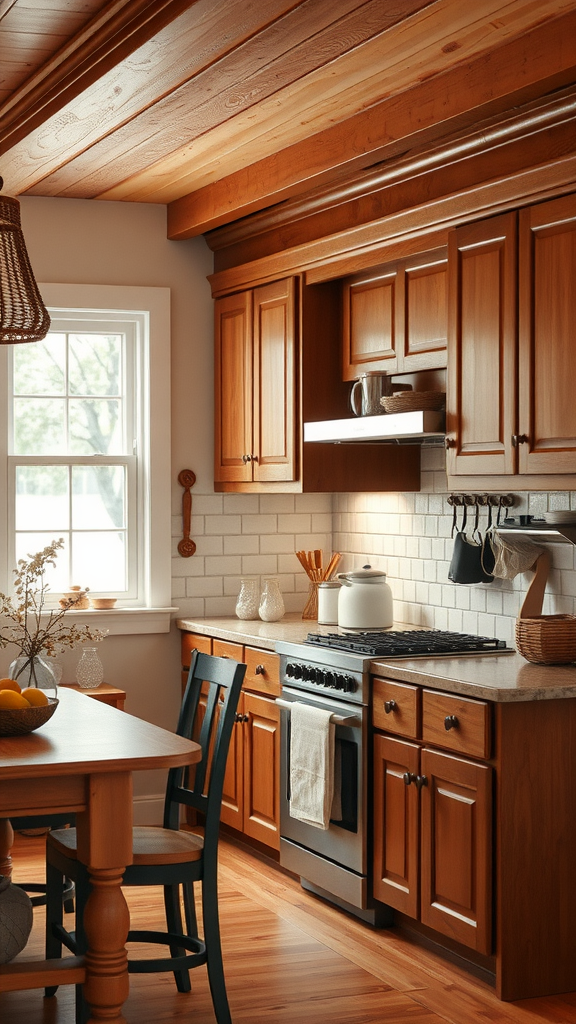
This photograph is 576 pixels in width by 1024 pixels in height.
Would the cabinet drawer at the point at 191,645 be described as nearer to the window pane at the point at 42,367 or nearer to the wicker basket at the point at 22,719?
the window pane at the point at 42,367

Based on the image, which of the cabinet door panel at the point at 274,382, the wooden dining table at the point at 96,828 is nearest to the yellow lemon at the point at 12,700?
the wooden dining table at the point at 96,828

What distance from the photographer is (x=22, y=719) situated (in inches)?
127

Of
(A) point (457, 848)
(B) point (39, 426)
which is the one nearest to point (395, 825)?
(A) point (457, 848)

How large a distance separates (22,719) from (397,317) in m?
2.24

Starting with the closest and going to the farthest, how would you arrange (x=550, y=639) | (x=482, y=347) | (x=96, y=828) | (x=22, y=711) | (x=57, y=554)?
1. (x=96, y=828)
2. (x=22, y=711)
3. (x=550, y=639)
4. (x=482, y=347)
5. (x=57, y=554)

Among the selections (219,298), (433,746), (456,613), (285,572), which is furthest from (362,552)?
(433,746)

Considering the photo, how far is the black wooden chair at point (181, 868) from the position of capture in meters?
3.34

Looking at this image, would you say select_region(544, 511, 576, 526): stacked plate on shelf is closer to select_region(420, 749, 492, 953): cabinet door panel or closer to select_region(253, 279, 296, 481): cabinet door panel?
select_region(420, 749, 492, 953): cabinet door panel

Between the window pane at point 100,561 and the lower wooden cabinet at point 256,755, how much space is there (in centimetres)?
71

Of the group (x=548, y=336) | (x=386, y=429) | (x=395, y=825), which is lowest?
(x=395, y=825)

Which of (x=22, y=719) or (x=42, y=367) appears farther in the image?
(x=42, y=367)

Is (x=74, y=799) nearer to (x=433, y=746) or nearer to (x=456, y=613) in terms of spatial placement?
(x=433, y=746)

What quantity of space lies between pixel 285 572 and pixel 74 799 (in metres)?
3.13

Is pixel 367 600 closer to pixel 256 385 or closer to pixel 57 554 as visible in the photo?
pixel 256 385
